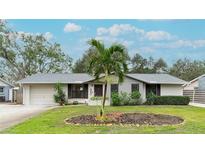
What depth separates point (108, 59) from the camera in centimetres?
1533

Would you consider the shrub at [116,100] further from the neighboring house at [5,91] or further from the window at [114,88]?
the neighboring house at [5,91]

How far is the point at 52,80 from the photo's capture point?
92.3 ft

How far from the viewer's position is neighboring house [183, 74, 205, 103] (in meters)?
29.1

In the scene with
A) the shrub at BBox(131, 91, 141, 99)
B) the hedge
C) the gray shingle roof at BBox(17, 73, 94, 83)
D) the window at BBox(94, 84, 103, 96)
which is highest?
the gray shingle roof at BBox(17, 73, 94, 83)

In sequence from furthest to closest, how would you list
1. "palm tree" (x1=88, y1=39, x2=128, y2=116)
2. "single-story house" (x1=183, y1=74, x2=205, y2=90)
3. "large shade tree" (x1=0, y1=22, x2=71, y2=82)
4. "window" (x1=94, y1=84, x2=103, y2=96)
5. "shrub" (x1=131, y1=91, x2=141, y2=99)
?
"large shade tree" (x1=0, y1=22, x2=71, y2=82)
"single-story house" (x1=183, y1=74, x2=205, y2=90)
"window" (x1=94, y1=84, x2=103, y2=96)
"shrub" (x1=131, y1=91, x2=141, y2=99)
"palm tree" (x1=88, y1=39, x2=128, y2=116)

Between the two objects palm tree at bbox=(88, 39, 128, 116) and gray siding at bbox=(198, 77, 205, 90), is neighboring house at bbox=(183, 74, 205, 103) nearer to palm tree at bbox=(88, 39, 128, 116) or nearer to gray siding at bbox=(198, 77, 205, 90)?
gray siding at bbox=(198, 77, 205, 90)

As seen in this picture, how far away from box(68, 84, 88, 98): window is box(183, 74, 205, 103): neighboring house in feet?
28.1

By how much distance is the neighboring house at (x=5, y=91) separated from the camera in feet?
109

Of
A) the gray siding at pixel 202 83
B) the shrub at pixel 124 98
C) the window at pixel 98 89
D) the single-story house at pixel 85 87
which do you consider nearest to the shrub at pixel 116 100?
the shrub at pixel 124 98

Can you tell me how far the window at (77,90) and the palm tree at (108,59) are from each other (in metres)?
12.1

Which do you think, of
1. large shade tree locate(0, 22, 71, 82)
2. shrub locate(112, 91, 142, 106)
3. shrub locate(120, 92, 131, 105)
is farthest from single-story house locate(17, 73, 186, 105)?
large shade tree locate(0, 22, 71, 82)

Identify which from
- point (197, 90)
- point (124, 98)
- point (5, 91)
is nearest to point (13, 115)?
point (124, 98)
